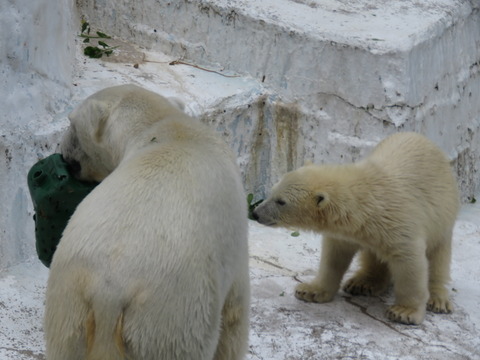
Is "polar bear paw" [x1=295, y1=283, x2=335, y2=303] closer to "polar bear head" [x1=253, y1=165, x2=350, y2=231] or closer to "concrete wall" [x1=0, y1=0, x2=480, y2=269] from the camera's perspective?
"polar bear head" [x1=253, y1=165, x2=350, y2=231]

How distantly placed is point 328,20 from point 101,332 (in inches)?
162

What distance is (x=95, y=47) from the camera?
21.1 feet

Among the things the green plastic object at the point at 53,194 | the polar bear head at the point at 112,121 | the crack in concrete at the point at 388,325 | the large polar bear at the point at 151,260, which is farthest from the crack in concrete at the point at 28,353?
the crack in concrete at the point at 388,325

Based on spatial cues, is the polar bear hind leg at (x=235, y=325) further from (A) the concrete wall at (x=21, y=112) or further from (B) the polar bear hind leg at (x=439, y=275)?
(B) the polar bear hind leg at (x=439, y=275)

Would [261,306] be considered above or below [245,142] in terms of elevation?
below

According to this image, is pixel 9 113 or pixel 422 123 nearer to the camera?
pixel 9 113

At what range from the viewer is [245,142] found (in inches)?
249

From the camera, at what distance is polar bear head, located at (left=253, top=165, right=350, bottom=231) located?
4.80 m

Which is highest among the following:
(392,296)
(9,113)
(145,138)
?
(145,138)

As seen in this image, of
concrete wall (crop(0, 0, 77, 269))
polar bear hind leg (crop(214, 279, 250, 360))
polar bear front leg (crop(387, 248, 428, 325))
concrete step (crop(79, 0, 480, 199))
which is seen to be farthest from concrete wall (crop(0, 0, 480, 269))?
polar bear hind leg (crop(214, 279, 250, 360))

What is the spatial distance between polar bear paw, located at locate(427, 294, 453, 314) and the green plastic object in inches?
84.7

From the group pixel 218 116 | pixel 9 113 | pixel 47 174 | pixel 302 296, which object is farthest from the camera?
pixel 218 116

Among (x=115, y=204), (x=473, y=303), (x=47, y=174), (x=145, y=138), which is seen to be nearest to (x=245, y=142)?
(x=473, y=303)

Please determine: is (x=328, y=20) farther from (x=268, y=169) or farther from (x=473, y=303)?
(x=473, y=303)
